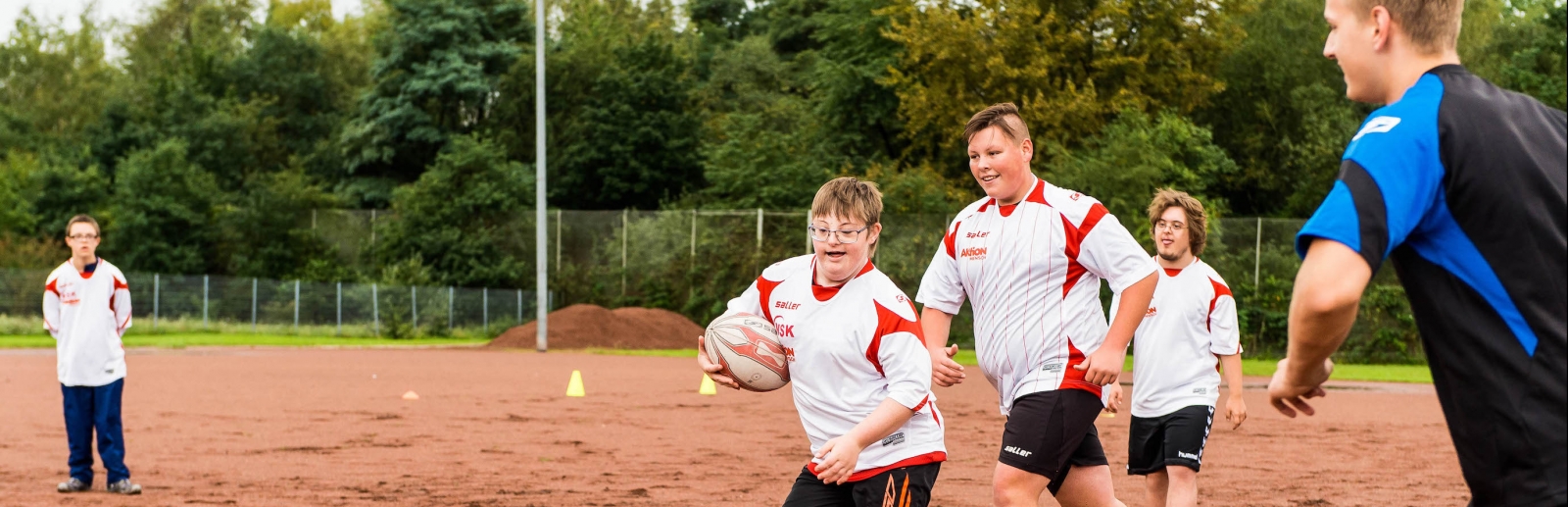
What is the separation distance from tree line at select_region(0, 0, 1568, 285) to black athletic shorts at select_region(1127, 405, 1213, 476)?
23778 mm

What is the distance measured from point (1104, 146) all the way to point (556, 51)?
26182mm

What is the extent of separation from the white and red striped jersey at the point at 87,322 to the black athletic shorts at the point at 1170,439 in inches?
262

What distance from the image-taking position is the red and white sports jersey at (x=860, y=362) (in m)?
4.44

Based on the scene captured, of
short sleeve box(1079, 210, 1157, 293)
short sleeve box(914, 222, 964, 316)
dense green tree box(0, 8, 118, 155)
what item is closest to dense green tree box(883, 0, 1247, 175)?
short sleeve box(914, 222, 964, 316)

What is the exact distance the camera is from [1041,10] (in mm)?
34312

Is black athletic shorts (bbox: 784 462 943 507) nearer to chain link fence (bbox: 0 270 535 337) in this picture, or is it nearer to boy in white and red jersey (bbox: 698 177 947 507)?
boy in white and red jersey (bbox: 698 177 947 507)

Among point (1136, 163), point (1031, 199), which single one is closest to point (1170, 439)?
point (1031, 199)

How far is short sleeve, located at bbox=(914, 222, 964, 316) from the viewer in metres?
5.58

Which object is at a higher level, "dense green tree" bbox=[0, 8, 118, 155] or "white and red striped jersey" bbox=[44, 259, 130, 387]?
"dense green tree" bbox=[0, 8, 118, 155]

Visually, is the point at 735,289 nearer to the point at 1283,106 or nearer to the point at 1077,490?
the point at 1283,106

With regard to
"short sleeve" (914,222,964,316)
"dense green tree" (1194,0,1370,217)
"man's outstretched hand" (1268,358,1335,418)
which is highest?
"dense green tree" (1194,0,1370,217)

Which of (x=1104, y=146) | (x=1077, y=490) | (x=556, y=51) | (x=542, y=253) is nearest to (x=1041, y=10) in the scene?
(x=1104, y=146)

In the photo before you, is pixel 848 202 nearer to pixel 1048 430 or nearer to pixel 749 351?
pixel 749 351

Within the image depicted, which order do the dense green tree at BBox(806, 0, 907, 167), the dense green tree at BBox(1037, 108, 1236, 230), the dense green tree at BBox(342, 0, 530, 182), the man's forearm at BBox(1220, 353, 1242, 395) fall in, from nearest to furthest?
the man's forearm at BBox(1220, 353, 1242, 395) < the dense green tree at BBox(1037, 108, 1236, 230) < the dense green tree at BBox(806, 0, 907, 167) < the dense green tree at BBox(342, 0, 530, 182)
